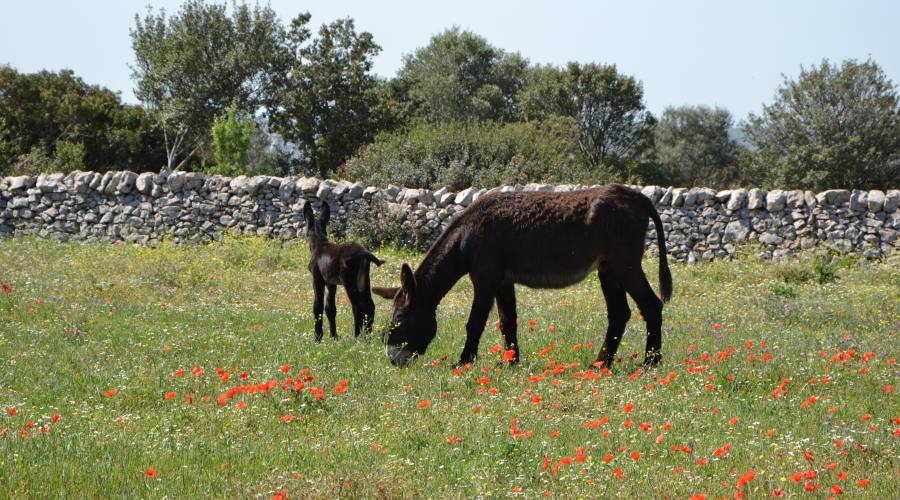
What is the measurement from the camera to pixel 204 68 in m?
33.9

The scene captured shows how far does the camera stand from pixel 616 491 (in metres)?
4.59

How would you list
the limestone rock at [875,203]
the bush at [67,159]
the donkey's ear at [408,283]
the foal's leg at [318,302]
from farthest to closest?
1. the bush at [67,159]
2. the limestone rock at [875,203]
3. the foal's leg at [318,302]
4. the donkey's ear at [408,283]

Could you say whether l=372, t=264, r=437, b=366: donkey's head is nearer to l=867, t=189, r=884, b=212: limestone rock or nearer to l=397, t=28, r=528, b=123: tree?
l=867, t=189, r=884, b=212: limestone rock

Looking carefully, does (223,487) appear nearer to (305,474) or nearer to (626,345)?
(305,474)

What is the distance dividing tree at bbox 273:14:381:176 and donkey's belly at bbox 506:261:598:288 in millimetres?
26142

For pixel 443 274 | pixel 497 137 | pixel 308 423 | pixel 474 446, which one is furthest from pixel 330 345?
pixel 497 137

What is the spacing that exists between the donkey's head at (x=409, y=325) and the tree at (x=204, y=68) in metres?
26.8

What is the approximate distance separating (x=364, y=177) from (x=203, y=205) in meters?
3.84

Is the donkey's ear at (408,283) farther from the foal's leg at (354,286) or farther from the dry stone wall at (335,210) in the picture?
the dry stone wall at (335,210)

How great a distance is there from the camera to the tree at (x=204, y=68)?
3366cm

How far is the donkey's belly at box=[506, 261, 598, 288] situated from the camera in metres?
7.96

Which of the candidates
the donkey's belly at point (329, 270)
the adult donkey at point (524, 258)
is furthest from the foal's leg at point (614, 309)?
the donkey's belly at point (329, 270)

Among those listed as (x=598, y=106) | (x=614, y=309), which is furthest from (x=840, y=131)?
(x=614, y=309)

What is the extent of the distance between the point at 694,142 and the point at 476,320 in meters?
41.4
